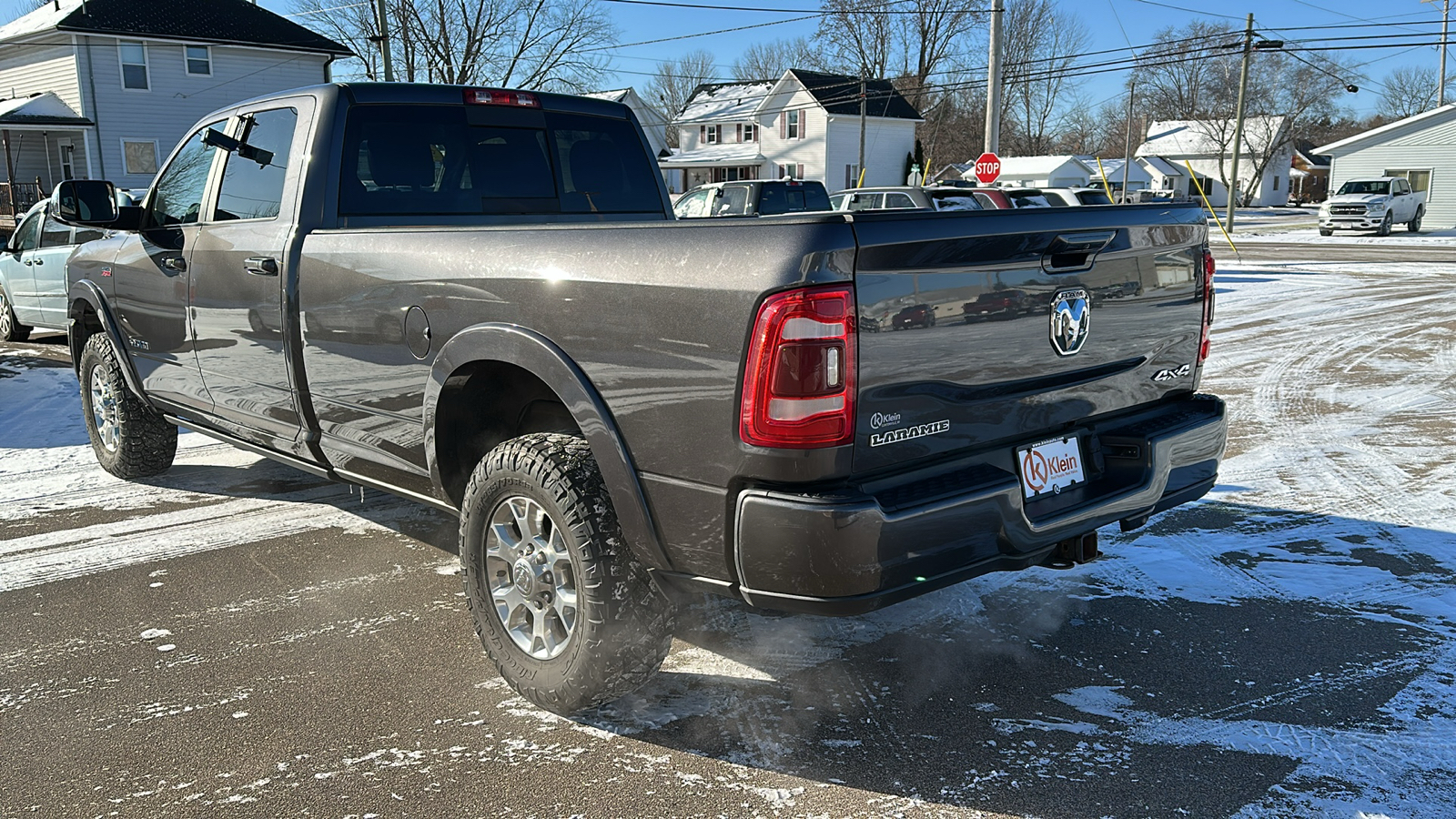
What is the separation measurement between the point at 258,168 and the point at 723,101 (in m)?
61.8

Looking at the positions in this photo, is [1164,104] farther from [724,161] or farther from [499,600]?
[499,600]

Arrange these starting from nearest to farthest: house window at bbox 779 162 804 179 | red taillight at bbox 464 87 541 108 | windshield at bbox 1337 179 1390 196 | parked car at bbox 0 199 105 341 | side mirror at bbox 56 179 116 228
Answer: red taillight at bbox 464 87 541 108 < side mirror at bbox 56 179 116 228 < parked car at bbox 0 199 105 341 < windshield at bbox 1337 179 1390 196 < house window at bbox 779 162 804 179

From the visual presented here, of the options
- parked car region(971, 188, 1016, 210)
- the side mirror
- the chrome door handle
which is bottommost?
the chrome door handle

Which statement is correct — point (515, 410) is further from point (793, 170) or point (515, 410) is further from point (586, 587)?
point (793, 170)

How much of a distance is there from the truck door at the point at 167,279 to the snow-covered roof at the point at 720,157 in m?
56.2

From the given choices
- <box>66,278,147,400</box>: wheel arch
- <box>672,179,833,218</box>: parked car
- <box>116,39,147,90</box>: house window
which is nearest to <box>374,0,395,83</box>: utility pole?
<box>672,179,833,218</box>: parked car

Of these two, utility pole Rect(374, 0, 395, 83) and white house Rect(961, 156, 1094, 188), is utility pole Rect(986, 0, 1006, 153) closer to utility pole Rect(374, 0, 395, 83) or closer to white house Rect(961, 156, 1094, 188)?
utility pole Rect(374, 0, 395, 83)

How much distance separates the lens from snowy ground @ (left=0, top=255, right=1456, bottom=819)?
300cm

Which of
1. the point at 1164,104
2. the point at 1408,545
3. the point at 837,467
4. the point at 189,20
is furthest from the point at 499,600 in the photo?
the point at 1164,104

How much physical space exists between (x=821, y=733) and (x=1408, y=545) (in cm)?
327

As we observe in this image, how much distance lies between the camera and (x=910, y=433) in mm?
2904

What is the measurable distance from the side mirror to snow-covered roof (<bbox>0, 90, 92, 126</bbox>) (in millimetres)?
32461

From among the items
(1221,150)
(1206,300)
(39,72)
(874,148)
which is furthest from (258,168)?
(1221,150)

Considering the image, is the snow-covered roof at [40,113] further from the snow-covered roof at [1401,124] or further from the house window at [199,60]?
the snow-covered roof at [1401,124]
